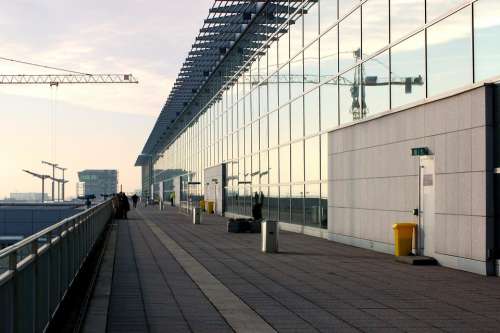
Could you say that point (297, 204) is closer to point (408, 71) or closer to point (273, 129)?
point (273, 129)

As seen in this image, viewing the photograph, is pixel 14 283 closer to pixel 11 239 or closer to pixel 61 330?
pixel 61 330

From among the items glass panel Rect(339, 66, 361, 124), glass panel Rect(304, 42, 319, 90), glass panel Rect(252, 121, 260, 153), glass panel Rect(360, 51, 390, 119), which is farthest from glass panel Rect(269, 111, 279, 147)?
glass panel Rect(360, 51, 390, 119)

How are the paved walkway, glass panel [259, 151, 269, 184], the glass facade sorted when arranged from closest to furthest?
the paved walkway, the glass facade, glass panel [259, 151, 269, 184]

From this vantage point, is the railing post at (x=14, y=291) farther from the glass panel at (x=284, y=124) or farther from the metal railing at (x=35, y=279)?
the glass panel at (x=284, y=124)

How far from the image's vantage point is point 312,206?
30.6 metres

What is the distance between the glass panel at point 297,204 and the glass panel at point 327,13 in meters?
6.71

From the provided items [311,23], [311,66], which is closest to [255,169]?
[311,66]

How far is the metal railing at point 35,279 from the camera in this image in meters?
6.08

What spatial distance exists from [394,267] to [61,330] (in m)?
9.77

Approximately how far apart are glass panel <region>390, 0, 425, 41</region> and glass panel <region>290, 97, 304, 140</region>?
438 inches

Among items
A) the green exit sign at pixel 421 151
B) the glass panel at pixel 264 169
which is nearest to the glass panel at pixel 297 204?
the glass panel at pixel 264 169

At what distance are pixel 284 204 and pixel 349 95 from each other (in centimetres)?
1082

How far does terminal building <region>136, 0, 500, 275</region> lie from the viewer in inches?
644

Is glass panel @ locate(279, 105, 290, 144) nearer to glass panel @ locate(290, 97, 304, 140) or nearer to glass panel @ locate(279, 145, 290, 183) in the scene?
glass panel @ locate(279, 145, 290, 183)
